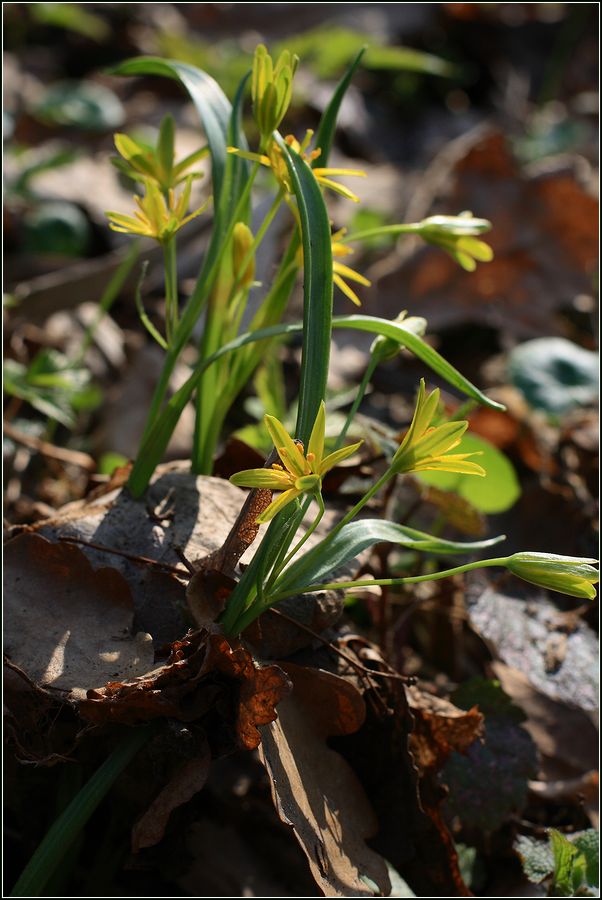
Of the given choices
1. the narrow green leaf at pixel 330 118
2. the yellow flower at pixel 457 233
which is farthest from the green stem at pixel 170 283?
the yellow flower at pixel 457 233

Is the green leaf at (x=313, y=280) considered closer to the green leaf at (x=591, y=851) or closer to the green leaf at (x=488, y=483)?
the green leaf at (x=488, y=483)

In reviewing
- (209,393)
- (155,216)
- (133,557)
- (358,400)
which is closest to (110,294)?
(209,393)

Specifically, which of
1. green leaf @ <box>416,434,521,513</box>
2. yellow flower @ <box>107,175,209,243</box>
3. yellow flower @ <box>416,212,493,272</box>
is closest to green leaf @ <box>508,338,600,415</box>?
green leaf @ <box>416,434,521,513</box>

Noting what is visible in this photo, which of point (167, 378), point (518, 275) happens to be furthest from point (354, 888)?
point (518, 275)

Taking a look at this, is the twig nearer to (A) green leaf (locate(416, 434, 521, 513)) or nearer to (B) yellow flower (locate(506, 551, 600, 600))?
(A) green leaf (locate(416, 434, 521, 513))

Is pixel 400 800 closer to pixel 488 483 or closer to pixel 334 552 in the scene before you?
pixel 334 552
